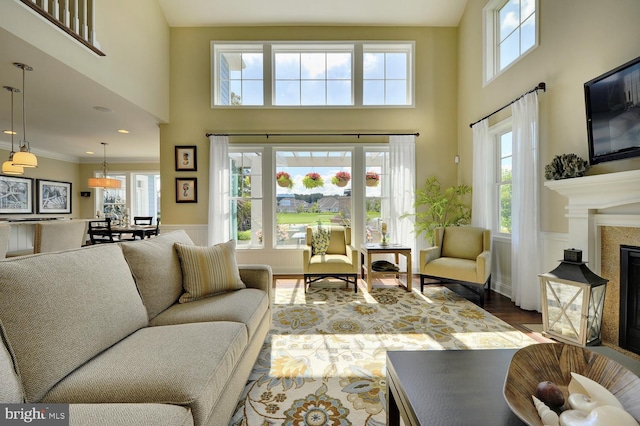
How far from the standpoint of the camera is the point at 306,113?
4719 millimetres

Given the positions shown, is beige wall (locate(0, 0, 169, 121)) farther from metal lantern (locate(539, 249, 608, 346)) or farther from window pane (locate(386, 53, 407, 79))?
metal lantern (locate(539, 249, 608, 346))

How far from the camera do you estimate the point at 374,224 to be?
15.8 feet

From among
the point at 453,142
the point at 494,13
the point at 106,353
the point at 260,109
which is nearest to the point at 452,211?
the point at 453,142

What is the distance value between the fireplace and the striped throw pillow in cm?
290

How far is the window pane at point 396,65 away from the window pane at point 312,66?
111 cm

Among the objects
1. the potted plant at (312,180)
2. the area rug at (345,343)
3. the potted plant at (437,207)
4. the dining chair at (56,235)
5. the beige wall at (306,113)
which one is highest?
the beige wall at (306,113)

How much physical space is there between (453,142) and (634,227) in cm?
297

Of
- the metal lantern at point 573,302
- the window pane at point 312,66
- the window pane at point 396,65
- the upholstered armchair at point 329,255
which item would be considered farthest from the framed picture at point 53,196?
the metal lantern at point 573,302

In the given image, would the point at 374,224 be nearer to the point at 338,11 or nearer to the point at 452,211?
the point at 452,211

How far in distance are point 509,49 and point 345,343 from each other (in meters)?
4.06

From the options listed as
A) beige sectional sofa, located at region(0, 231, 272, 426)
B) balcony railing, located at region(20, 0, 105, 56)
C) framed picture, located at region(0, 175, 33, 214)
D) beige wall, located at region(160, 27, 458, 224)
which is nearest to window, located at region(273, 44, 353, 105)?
beige wall, located at region(160, 27, 458, 224)

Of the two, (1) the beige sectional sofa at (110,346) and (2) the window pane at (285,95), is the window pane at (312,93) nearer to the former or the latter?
(2) the window pane at (285,95)

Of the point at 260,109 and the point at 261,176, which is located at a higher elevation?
the point at 260,109

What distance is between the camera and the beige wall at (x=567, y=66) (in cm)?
218
